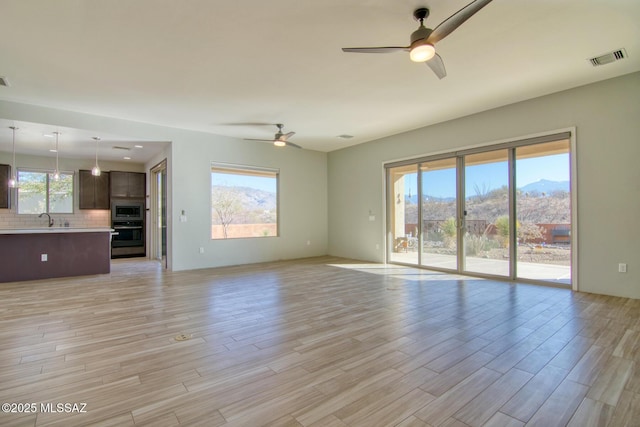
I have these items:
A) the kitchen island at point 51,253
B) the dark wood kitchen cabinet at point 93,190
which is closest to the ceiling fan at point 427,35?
the kitchen island at point 51,253

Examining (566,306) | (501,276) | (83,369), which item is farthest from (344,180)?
(83,369)

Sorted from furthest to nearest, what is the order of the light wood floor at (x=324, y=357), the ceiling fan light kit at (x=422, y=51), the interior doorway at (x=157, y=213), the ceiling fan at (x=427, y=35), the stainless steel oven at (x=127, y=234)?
the stainless steel oven at (x=127, y=234) → the interior doorway at (x=157, y=213) → the ceiling fan light kit at (x=422, y=51) → the ceiling fan at (x=427, y=35) → the light wood floor at (x=324, y=357)

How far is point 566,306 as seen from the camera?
3.92 m

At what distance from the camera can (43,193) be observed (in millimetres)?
8242

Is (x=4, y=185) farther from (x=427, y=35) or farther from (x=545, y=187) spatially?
(x=545, y=187)

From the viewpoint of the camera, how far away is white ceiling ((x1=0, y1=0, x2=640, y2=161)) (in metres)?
2.84

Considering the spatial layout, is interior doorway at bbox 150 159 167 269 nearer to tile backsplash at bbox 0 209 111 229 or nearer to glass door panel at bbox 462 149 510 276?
tile backsplash at bbox 0 209 111 229

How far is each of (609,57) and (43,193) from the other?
461 inches

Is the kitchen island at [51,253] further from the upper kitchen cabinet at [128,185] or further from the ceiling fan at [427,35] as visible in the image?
the ceiling fan at [427,35]

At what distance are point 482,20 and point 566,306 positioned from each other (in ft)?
11.5

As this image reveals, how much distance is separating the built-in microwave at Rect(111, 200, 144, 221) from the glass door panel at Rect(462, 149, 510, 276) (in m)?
8.61

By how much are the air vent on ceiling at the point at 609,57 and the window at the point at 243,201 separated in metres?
6.32

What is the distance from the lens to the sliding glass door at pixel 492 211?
16.4ft

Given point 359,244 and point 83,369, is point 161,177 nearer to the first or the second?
point 359,244
